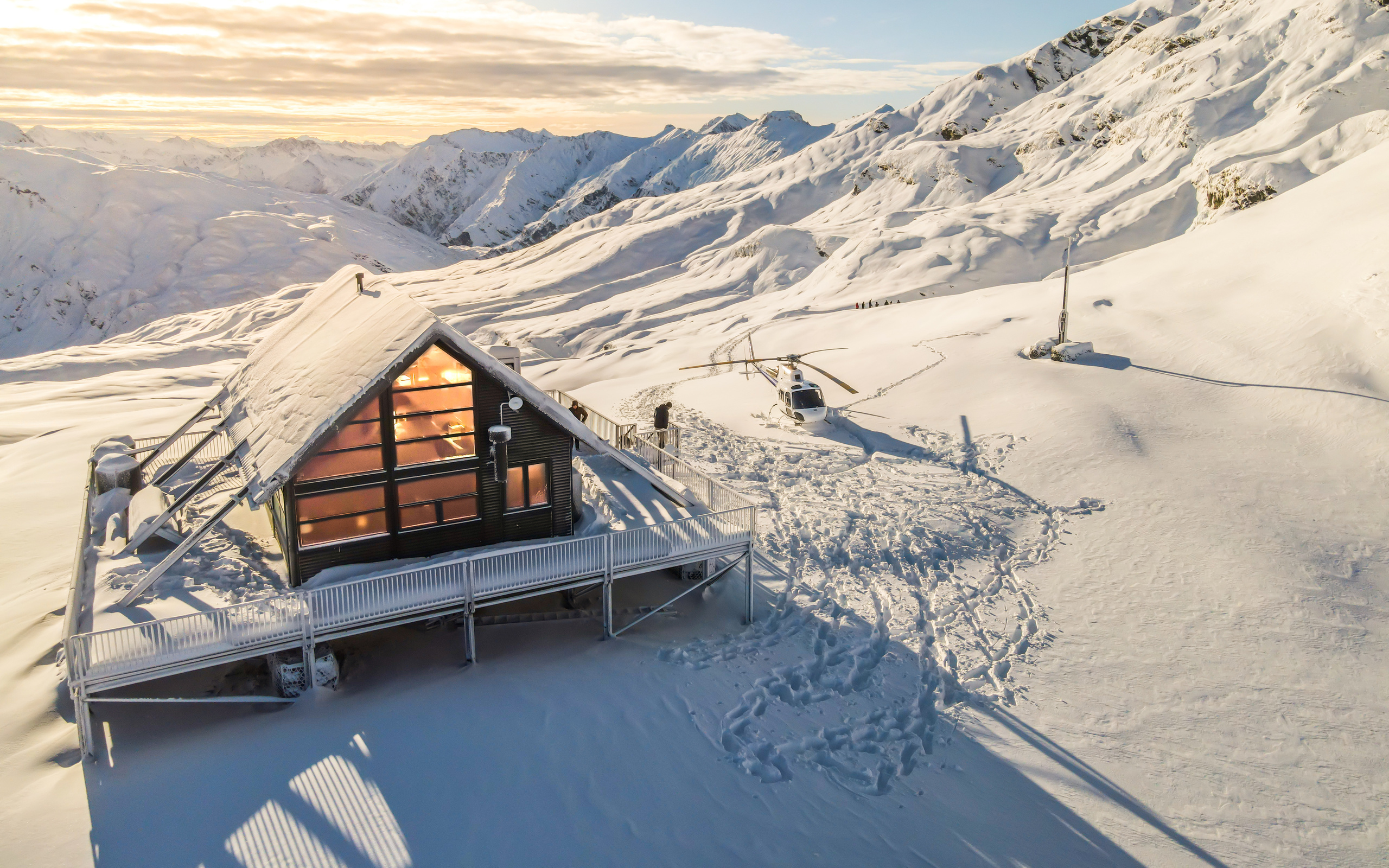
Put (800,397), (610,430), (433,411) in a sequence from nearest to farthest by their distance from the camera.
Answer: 1. (433,411)
2. (610,430)
3. (800,397)

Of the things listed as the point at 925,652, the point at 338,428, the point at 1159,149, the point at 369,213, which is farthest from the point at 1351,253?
the point at 369,213

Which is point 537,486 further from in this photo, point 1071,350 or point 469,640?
point 1071,350

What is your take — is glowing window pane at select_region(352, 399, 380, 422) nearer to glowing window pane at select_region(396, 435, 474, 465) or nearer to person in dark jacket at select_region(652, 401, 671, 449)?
glowing window pane at select_region(396, 435, 474, 465)

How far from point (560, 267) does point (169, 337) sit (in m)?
53.3

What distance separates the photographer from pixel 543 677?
14969 millimetres

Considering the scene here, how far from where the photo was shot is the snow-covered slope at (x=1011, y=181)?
209 feet

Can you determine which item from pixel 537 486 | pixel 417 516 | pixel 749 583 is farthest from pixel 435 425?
pixel 749 583

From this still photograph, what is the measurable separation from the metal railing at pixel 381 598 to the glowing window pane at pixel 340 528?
2323 millimetres

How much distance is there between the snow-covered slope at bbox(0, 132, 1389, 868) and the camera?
11508 millimetres

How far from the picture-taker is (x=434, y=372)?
53.4 ft

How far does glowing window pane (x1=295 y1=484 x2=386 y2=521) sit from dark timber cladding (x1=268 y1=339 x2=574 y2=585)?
17mm

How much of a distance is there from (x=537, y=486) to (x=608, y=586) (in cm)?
321

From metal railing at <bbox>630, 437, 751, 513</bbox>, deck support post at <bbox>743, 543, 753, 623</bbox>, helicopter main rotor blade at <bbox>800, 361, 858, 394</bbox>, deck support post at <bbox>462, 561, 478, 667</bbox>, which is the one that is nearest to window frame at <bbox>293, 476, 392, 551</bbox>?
deck support post at <bbox>462, 561, 478, 667</bbox>

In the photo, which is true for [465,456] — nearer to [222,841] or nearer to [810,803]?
[222,841]
